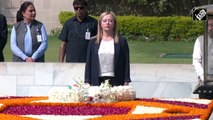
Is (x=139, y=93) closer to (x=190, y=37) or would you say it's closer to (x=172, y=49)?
(x=172, y=49)

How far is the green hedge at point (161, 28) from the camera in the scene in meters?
28.4

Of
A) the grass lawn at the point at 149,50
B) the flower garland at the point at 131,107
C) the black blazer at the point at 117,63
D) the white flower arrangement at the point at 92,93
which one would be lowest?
the grass lawn at the point at 149,50

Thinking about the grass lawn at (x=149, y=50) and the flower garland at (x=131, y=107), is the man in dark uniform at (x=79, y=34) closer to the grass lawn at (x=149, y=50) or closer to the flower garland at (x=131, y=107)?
the flower garland at (x=131, y=107)

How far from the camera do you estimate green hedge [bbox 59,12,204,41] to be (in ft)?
93.1

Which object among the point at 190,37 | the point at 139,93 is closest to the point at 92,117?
the point at 139,93

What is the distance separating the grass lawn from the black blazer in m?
9.51

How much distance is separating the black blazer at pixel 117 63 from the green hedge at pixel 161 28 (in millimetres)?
18853

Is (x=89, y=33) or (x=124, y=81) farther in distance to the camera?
(x=89, y=33)

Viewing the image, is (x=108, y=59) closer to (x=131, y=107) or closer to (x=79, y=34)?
(x=131, y=107)

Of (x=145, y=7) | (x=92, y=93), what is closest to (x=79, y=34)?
(x=92, y=93)

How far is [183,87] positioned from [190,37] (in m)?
17.3

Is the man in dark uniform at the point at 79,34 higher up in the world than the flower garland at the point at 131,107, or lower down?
higher up

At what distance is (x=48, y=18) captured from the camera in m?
31.1

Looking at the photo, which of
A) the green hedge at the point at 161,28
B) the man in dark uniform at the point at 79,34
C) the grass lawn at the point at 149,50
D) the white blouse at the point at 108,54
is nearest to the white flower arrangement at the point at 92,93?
the white blouse at the point at 108,54
